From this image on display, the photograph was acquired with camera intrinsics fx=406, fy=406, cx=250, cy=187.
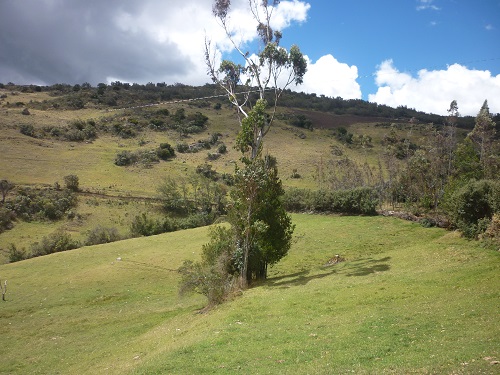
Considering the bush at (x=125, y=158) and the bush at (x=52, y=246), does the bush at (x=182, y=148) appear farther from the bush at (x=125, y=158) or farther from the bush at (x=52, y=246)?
the bush at (x=52, y=246)

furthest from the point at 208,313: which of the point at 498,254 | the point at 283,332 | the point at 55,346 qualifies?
the point at 498,254

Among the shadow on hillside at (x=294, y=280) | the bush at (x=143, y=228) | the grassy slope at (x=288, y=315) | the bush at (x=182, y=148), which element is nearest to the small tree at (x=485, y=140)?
the grassy slope at (x=288, y=315)

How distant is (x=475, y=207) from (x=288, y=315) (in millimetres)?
16389

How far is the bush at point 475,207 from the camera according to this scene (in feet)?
84.0

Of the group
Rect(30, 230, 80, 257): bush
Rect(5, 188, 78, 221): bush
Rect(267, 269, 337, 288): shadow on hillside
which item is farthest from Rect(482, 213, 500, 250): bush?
Rect(5, 188, 78, 221): bush

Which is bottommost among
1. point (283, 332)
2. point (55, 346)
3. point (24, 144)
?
point (55, 346)

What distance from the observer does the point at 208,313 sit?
2238 cm

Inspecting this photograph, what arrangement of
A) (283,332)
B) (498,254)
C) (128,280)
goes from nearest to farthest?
1. (283,332)
2. (498,254)
3. (128,280)

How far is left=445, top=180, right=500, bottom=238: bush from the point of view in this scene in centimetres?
2559

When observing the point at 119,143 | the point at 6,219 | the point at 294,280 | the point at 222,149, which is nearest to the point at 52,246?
the point at 6,219

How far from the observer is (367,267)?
84.8ft

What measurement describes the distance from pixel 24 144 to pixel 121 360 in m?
81.5

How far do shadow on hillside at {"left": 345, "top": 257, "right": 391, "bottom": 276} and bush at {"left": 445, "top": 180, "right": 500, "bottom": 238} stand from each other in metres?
5.57

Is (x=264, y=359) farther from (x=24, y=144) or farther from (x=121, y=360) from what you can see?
(x=24, y=144)
